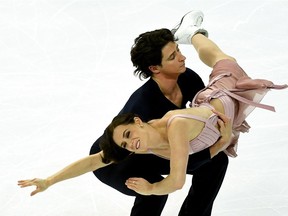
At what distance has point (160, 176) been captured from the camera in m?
3.62

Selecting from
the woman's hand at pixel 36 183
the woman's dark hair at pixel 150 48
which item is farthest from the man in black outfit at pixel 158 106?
A: the woman's hand at pixel 36 183

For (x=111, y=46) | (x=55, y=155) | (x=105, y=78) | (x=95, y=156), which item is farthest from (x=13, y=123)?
(x=95, y=156)

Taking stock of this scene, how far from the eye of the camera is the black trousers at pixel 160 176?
3.61 metres

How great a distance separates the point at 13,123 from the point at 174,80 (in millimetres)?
1880

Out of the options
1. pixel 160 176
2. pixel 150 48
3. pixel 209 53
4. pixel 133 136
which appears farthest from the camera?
pixel 209 53

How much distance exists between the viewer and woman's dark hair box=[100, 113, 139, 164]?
3.26 m

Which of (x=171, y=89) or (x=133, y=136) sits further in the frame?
(x=171, y=89)

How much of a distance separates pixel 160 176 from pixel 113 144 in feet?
1.37

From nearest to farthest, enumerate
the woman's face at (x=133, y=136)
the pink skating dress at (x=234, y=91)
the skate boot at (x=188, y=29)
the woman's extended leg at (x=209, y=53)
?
the woman's face at (x=133, y=136), the pink skating dress at (x=234, y=91), the woman's extended leg at (x=209, y=53), the skate boot at (x=188, y=29)

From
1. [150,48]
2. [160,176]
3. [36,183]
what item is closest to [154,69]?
[150,48]

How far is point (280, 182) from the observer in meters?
4.44

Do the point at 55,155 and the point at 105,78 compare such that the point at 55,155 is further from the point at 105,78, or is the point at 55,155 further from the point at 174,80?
the point at 174,80

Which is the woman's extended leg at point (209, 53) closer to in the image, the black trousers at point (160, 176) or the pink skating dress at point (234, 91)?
the pink skating dress at point (234, 91)

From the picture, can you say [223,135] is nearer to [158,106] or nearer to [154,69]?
[158,106]
